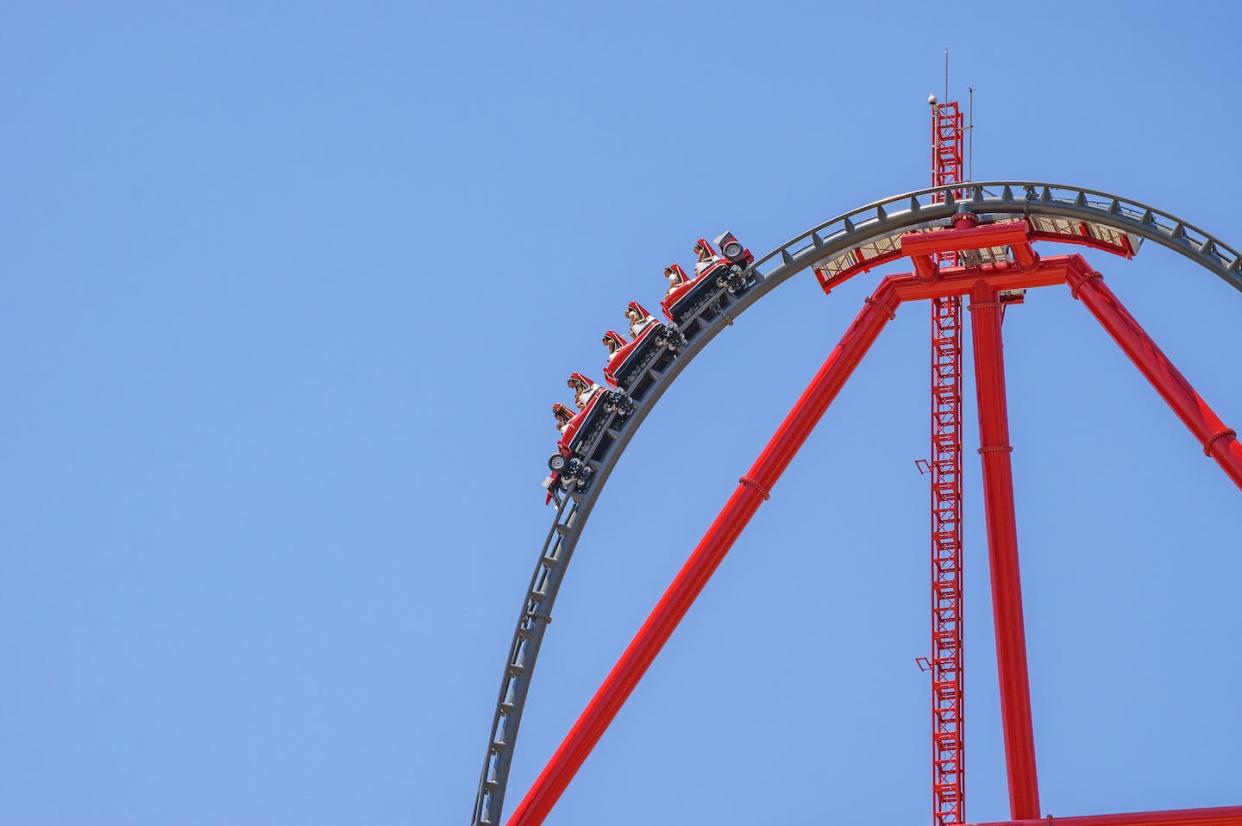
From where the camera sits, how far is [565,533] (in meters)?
45.3

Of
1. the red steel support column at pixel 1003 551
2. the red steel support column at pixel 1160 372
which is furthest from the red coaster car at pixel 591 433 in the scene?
the red steel support column at pixel 1160 372

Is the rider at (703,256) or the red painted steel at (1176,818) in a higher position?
the rider at (703,256)

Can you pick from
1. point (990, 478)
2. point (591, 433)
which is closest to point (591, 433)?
point (591, 433)

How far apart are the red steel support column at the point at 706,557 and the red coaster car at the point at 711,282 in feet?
6.54

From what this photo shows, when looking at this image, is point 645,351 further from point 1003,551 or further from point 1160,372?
point 1160,372

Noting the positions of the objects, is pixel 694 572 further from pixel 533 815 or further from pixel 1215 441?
pixel 1215 441

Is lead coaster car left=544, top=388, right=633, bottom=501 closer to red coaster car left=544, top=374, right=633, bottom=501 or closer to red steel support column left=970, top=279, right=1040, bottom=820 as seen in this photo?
red coaster car left=544, top=374, right=633, bottom=501

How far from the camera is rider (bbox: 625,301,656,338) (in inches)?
1813

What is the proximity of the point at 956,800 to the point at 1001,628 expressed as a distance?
1065 centimetres

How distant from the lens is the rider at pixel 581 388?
46.0 metres

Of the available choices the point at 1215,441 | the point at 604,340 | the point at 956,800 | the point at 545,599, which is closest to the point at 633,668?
the point at 545,599

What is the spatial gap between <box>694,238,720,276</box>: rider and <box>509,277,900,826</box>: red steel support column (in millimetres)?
2490

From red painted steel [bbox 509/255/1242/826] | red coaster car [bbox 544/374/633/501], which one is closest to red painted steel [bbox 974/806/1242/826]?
red painted steel [bbox 509/255/1242/826]

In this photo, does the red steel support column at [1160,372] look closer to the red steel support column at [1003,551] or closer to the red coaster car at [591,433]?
the red steel support column at [1003,551]
